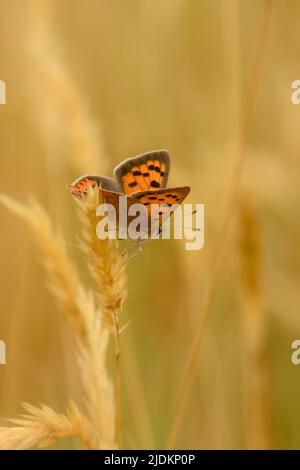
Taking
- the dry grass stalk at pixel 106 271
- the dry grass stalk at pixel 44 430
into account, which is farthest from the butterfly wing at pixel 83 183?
the dry grass stalk at pixel 44 430

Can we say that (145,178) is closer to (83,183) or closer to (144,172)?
(144,172)

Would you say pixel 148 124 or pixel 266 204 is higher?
pixel 148 124

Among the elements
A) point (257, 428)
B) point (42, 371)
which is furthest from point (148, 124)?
point (257, 428)

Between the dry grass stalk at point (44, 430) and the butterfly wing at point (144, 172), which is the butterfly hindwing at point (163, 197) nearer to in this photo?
the butterfly wing at point (144, 172)

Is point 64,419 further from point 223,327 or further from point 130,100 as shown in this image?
point 130,100

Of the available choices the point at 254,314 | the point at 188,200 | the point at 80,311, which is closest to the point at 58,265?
the point at 80,311

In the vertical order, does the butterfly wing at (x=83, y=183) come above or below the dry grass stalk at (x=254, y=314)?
above
